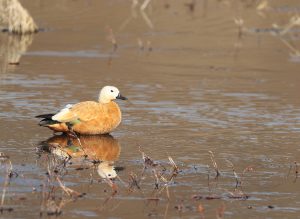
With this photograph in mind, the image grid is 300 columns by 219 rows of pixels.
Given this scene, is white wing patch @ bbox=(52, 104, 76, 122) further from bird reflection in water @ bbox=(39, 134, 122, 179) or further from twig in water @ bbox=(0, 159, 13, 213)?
twig in water @ bbox=(0, 159, 13, 213)

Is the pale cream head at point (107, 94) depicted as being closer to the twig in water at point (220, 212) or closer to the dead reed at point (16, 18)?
the twig in water at point (220, 212)

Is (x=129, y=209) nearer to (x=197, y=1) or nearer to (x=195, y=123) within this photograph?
(x=195, y=123)

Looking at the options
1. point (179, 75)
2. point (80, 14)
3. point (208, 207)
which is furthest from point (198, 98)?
point (80, 14)

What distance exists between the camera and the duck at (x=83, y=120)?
458 inches

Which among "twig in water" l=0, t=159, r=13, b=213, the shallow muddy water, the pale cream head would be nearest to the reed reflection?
the shallow muddy water

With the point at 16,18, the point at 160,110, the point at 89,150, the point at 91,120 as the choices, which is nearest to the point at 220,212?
the point at 89,150

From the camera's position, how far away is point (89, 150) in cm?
1089

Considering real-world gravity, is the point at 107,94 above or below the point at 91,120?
above

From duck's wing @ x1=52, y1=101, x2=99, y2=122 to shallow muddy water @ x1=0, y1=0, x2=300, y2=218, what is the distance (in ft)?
0.79

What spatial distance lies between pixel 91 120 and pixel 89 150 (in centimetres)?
85

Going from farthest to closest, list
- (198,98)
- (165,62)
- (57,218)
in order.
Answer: (165,62) → (198,98) → (57,218)

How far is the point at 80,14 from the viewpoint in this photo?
24344mm

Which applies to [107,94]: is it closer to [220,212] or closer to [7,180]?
[7,180]

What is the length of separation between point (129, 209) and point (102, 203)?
28cm
